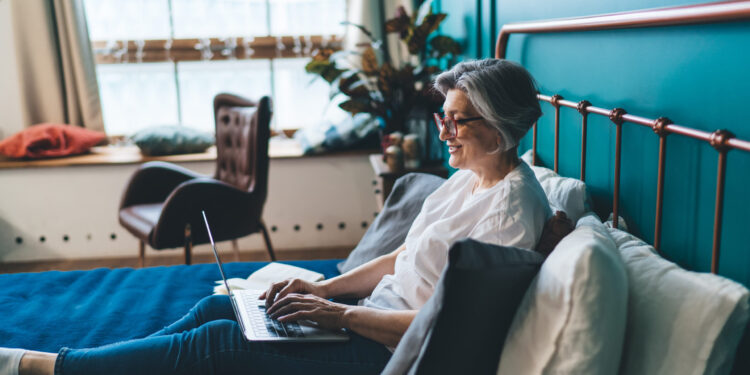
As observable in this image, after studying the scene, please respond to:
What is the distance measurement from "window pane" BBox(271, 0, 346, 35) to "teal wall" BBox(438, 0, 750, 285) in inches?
93.8

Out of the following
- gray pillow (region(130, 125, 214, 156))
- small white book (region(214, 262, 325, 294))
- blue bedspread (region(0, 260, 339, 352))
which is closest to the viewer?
blue bedspread (region(0, 260, 339, 352))

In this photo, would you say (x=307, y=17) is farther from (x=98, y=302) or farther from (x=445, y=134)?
(x=445, y=134)

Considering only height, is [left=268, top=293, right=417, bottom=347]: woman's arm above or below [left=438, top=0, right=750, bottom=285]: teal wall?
below

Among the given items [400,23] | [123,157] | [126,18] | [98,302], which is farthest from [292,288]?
[126,18]

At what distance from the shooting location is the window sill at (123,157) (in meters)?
3.70

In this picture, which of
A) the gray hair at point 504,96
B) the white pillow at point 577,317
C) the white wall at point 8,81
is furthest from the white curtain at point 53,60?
the white pillow at point 577,317

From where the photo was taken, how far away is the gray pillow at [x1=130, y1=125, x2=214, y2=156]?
381 cm

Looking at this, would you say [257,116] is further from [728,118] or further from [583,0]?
[728,118]

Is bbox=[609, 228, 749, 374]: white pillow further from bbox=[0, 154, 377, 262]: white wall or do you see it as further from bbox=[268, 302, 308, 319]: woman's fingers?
bbox=[0, 154, 377, 262]: white wall

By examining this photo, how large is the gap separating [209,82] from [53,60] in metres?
0.90

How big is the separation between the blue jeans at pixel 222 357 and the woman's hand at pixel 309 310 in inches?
2.4

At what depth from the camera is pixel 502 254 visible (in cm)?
117

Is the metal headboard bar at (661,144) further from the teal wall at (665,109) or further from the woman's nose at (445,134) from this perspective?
the woman's nose at (445,134)

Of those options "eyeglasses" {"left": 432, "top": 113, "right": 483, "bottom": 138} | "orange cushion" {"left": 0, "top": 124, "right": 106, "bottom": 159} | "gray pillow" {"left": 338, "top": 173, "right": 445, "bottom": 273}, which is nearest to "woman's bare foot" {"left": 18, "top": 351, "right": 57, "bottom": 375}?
"gray pillow" {"left": 338, "top": 173, "right": 445, "bottom": 273}
